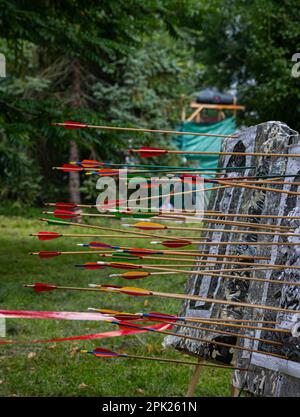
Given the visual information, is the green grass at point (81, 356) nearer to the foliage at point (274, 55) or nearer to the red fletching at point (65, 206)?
Answer: the red fletching at point (65, 206)

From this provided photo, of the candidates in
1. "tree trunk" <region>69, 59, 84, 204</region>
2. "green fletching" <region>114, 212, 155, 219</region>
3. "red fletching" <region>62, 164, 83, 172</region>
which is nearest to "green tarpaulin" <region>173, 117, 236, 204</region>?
"tree trunk" <region>69, 59, 84, 204</region>

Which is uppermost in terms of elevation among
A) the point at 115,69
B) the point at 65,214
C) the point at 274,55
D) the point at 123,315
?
the point at 274,55

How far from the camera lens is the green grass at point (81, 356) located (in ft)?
15.5

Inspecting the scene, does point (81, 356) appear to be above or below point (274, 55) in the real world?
below

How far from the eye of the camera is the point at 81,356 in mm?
5543

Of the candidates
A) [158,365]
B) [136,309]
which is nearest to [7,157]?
[136,309]

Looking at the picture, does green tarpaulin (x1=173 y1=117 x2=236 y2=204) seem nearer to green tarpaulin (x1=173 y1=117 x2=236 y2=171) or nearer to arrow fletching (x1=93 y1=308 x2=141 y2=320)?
green tarpaulin (x1=173 y1=117 x2=236 y2=171)

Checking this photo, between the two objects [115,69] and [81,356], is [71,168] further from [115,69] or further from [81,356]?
[115,69]

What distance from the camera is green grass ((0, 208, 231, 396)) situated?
186 inches

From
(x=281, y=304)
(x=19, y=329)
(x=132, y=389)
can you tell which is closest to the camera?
(x=281, y=304)

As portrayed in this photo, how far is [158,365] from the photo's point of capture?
535 cm

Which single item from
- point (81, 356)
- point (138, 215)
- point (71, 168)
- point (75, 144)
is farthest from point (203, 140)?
point (138, 215)
